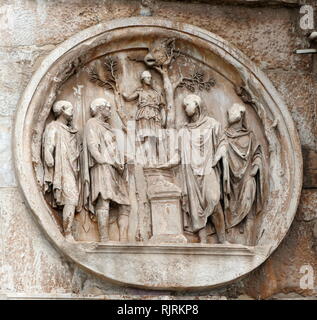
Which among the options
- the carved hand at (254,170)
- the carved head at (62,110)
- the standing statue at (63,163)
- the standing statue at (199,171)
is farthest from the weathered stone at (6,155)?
the carved hand at (254,170)

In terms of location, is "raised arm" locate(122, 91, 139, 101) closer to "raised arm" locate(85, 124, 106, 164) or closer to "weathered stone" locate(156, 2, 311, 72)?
"raised arm" locate(85, 124, 106, 164)

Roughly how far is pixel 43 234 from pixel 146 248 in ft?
2.56

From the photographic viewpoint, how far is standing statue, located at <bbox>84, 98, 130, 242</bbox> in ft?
32.1

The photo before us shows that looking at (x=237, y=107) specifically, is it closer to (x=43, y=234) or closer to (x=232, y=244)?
(x=232, y=244)

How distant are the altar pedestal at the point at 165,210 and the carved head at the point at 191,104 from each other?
1.91 feet

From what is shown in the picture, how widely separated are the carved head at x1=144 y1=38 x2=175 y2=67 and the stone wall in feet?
0.77

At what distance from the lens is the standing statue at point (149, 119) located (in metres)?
10.1

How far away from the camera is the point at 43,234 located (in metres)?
9.63

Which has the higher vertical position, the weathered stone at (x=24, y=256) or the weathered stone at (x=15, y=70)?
the weathered stone at (x=15, y=70)

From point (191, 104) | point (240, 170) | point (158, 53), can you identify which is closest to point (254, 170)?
point (240, 170)

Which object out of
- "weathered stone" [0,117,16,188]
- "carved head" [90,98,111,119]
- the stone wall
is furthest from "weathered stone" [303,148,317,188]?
"weathered stone" [0,117,16,188]

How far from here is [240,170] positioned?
10156 millimetres

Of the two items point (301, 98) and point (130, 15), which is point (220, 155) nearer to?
point (301, 98)

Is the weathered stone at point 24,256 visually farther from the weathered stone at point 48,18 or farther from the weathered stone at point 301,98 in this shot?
the weathered stone at point 301,98
